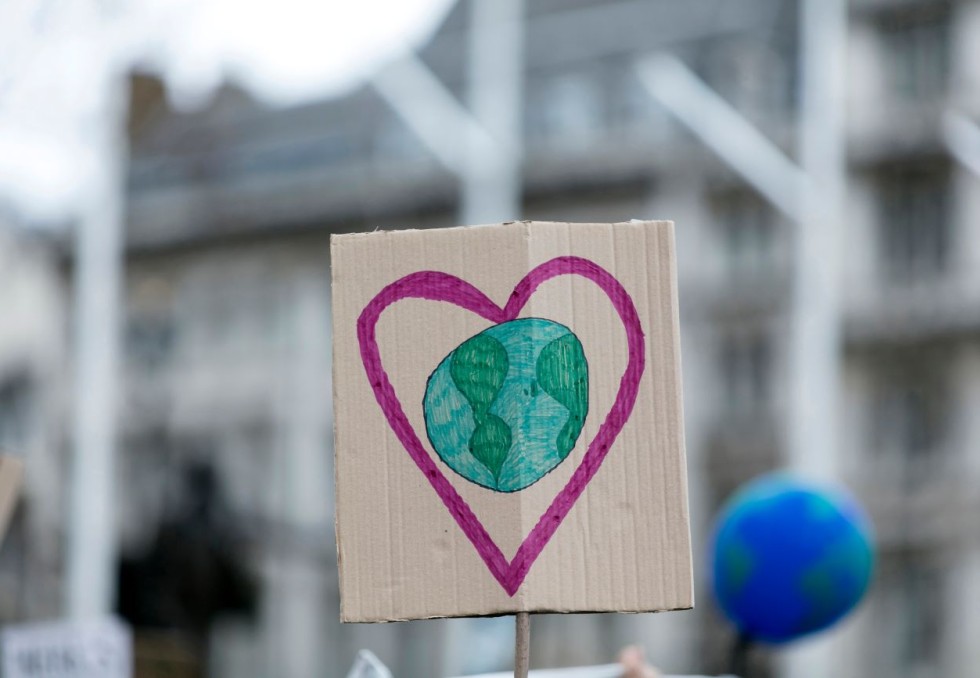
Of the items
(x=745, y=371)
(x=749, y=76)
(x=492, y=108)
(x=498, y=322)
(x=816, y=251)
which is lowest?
(x=498, y=322)

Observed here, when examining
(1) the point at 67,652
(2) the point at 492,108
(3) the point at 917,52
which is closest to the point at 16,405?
(3) the point at 917,52

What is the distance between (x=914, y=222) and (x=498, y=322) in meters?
23.9

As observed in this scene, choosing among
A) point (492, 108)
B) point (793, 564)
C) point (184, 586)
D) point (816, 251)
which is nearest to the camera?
point (793, 564)

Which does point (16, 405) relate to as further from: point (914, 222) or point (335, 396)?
point (335, 396)

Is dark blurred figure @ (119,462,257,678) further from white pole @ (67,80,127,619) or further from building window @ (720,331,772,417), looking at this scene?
building window @ (720,331,772,417)

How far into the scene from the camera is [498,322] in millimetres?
2574

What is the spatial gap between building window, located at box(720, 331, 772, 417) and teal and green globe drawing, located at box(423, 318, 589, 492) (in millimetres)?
23739

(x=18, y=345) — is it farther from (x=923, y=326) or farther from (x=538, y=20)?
(x=923, y=326)

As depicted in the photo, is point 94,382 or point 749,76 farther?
point 749,76

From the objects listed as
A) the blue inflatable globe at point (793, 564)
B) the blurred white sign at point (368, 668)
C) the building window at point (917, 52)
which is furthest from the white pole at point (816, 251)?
the blurred white sign at point (368, 668)

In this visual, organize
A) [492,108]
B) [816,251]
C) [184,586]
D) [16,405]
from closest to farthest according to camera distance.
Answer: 1. [816,251]
2. [492,108]
3. [184,586]
4. [16,405]

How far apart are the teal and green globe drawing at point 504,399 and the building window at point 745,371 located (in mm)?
23739

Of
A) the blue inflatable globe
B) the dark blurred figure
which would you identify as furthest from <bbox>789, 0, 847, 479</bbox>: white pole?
the blue inflatable globe

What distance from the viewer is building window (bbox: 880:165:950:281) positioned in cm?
2528
